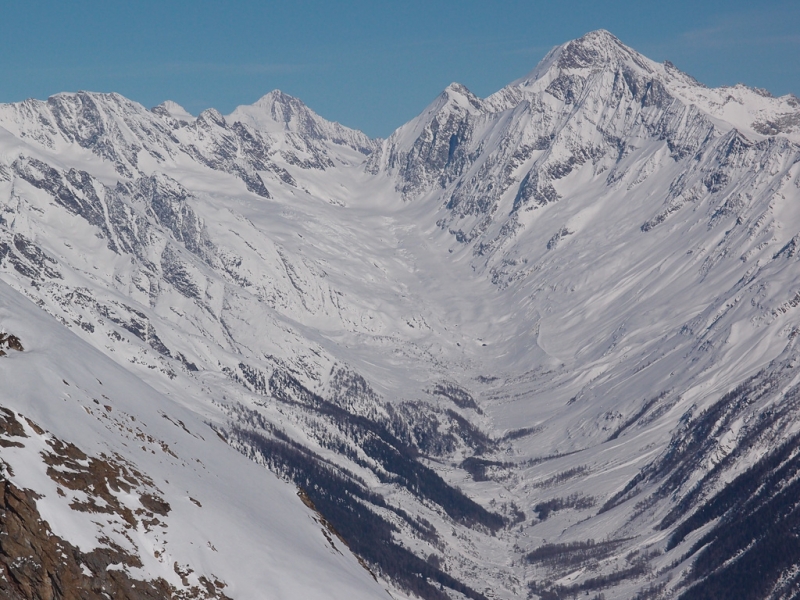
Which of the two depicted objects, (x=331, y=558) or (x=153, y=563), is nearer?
(x=153, y=563)

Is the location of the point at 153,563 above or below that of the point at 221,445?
below

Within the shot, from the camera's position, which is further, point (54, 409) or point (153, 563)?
point (54, 409)

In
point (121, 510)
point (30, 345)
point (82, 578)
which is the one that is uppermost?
point (30, 345)

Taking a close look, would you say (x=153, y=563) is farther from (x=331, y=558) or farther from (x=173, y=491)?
(x=331, y=558)

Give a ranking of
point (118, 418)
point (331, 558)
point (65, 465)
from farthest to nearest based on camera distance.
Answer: point (331, 558)
point (118, 418)
point (65, 465)

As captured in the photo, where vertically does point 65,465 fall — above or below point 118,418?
below

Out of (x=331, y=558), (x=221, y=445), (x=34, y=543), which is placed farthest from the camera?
(x=221, y=445)

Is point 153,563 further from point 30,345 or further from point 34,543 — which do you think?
point 30,345

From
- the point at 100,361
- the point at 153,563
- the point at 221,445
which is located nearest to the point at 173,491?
the point at 153,563

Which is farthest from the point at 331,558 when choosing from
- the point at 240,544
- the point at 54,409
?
the point at 54,409
